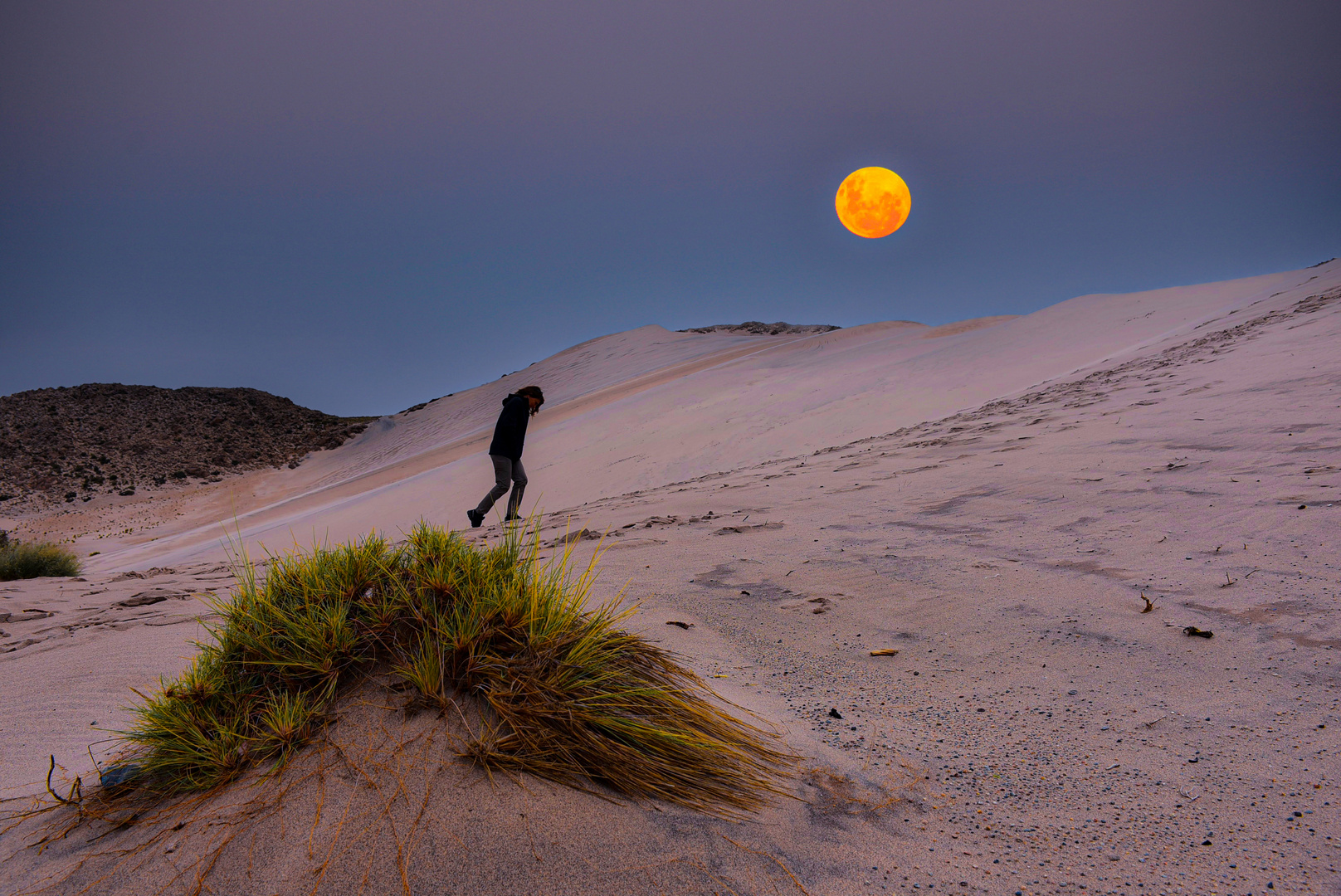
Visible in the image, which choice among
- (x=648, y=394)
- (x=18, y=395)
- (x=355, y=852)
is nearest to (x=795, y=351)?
(x=648, y=394)

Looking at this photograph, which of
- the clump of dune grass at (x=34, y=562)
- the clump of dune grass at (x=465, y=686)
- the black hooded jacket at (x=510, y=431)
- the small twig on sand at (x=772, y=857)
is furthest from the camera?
the black hooded jacket at (x=510, y=431)

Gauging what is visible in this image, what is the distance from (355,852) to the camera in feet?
4.22

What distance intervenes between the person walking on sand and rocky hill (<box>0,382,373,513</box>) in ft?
96.7

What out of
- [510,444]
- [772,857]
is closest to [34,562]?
[510,444]

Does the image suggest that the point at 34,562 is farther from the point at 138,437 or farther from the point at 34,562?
the point at 138,437

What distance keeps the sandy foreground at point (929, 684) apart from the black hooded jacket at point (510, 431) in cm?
115

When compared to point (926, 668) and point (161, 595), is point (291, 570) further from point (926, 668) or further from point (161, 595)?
point (161, 595)

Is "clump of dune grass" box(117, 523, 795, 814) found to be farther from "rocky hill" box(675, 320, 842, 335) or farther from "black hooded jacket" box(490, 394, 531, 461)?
"rocky hill" box(675, 320, 842, 335)

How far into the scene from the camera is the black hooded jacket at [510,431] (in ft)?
23.0

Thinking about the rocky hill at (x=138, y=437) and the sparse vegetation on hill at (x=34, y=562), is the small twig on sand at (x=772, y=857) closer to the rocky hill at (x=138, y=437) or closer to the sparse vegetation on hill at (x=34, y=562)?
the sparse vegetation on hill at (x=34, y=562)

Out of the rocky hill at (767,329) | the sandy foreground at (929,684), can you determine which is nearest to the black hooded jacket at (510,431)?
the sandy foreground at (929,684)

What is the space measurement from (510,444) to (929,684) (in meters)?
5.55

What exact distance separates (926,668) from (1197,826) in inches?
38.3

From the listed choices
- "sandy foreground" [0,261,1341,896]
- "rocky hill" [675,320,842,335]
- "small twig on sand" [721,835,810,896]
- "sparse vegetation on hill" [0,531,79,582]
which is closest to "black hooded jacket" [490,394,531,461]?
"sandy foreground" [0,261,1341,896]
